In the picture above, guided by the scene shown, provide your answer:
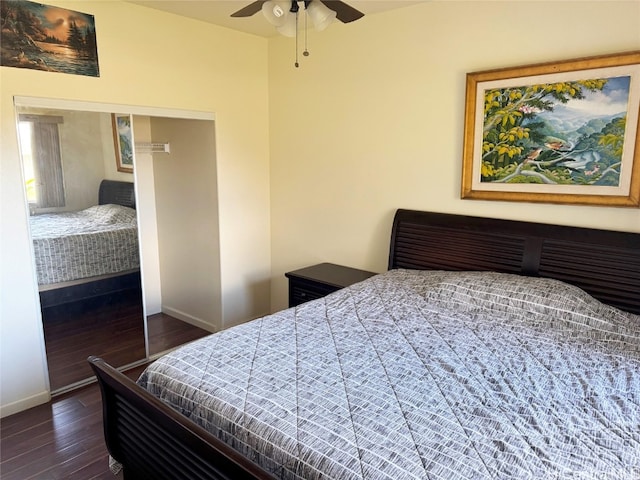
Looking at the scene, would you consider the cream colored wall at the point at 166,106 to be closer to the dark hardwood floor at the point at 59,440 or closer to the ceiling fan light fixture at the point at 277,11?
the dark hardwood floor at the point at 59,440

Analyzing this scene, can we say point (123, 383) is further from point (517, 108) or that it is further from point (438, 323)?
point (517, 108)

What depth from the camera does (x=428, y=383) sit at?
167 cm

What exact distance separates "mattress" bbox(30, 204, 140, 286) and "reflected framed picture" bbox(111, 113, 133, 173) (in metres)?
0.32

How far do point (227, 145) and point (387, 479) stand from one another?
3.18 metres

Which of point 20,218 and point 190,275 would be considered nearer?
point 20,218

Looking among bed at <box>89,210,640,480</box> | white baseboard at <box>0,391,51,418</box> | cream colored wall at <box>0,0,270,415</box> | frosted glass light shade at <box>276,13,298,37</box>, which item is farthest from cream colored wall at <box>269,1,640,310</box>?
white baseboard at <box>0,391,51,418</box>

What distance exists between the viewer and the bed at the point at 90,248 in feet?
9.37

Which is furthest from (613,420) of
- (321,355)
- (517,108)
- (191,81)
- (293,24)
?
(191,81)

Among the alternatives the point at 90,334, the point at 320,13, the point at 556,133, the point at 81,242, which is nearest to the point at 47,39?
the point at 81,242

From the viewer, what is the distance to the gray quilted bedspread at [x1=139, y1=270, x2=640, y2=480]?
1270 millimetres

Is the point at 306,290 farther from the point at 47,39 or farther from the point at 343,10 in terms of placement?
the point at 47,39

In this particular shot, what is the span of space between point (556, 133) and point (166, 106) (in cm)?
274

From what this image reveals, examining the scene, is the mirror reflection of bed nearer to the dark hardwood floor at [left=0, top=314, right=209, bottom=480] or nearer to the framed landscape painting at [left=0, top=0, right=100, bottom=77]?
the dark hardwood floor at [left=0, top=314, right=209, bottom=480]

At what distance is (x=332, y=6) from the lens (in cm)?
198
